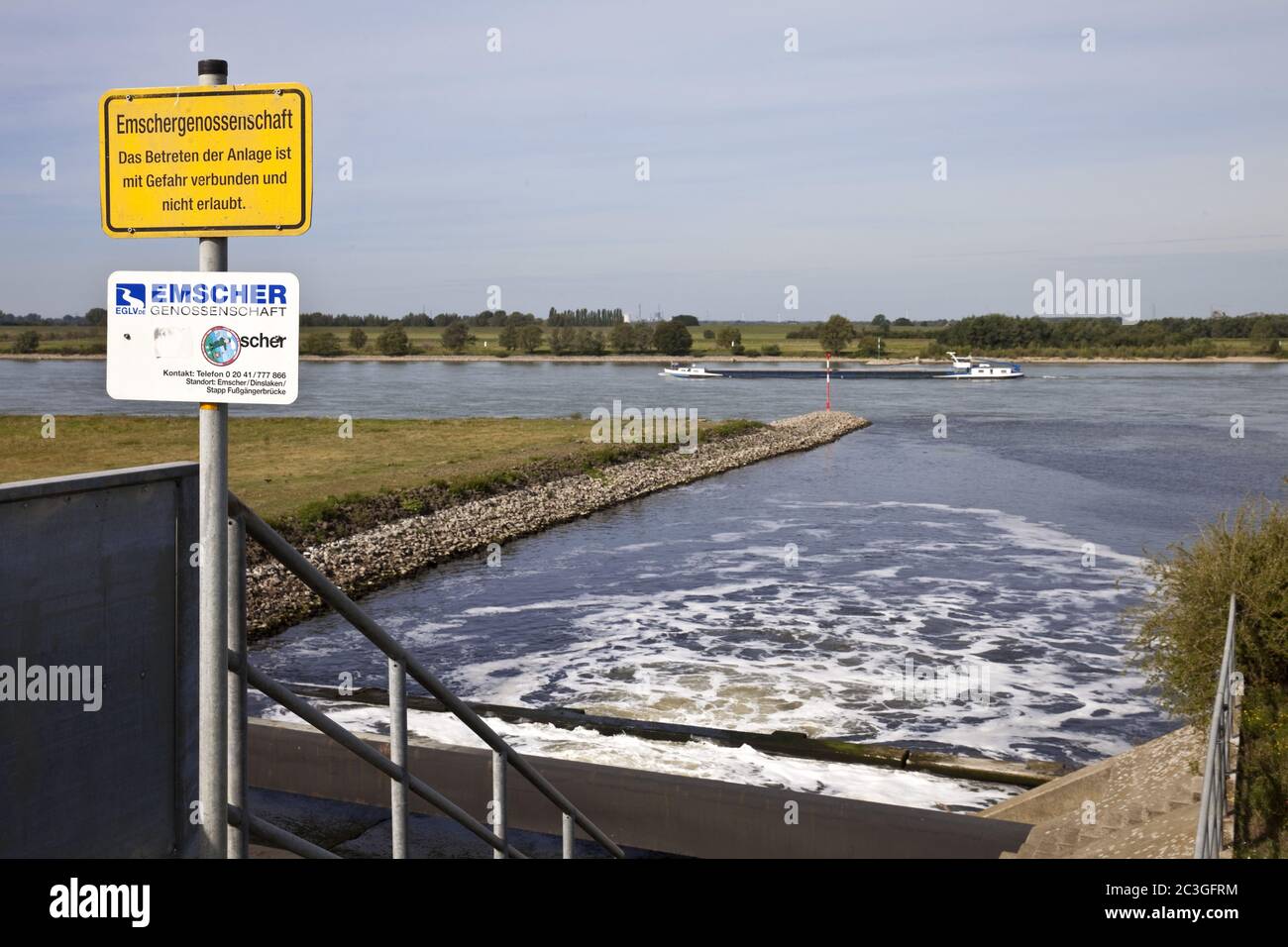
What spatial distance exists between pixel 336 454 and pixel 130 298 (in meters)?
40.7

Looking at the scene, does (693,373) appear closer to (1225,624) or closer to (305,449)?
(305,449)

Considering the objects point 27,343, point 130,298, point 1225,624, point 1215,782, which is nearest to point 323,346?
point 27,343

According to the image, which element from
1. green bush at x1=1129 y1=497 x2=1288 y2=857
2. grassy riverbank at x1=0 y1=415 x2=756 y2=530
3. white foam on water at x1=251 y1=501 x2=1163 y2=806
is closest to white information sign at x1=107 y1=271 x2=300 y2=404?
green bush at x1=1129 y1=497 x2=1288 y2=857

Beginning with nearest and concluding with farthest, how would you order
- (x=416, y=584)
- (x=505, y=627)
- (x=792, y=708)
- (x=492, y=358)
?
(x=792, y=708) < (x=505, y=627) < (x=416, y=584) < (x=492, y=358)

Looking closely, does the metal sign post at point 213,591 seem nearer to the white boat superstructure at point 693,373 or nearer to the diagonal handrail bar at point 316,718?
the diagonal handrail bar at point 316,718

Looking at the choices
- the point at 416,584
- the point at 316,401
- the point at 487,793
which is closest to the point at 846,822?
the point at 487,793

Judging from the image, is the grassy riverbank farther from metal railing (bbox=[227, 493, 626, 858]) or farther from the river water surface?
metal railing (bbox=[227, 493, 626, 858])

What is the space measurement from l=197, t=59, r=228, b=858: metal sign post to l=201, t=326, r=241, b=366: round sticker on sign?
0.38 feet

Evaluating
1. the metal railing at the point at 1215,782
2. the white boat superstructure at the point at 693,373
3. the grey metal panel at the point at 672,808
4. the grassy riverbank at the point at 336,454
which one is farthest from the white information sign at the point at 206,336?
the white boat superstructure at the point at 693,373

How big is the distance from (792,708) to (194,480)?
13.3 meters

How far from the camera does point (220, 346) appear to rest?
2.85 meters

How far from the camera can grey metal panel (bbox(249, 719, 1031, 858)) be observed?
9531 millimetres
